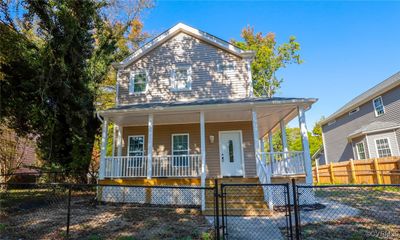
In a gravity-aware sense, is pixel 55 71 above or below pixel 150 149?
above

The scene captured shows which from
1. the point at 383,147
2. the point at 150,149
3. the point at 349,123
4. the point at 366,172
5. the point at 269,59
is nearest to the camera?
the point at 150,149

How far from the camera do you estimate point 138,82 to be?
11.1m

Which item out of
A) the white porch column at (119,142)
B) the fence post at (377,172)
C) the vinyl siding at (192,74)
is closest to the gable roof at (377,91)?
the fence post at (377,172)

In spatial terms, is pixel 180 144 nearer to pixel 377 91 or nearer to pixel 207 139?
pixel 207 139

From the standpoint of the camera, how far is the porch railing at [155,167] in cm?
861

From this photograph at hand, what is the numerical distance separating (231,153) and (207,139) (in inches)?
48.1

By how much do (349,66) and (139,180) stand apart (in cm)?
1591

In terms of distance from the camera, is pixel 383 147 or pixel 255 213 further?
pixel 383 147

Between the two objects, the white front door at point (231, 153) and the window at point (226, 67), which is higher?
the window at point (226, 67)

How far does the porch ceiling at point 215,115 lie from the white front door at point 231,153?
72 centimetres

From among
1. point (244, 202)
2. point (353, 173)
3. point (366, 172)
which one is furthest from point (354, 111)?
point (244, 202)

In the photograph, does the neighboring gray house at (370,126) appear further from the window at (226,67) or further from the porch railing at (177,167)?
the porch railing at (177,167)

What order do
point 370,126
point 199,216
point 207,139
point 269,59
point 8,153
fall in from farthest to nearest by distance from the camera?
point 269,59 < point 370,126 < point 8,153 < point 207,139 < point 199,216

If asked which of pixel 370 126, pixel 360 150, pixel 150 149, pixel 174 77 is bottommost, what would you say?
pixel 150 149
